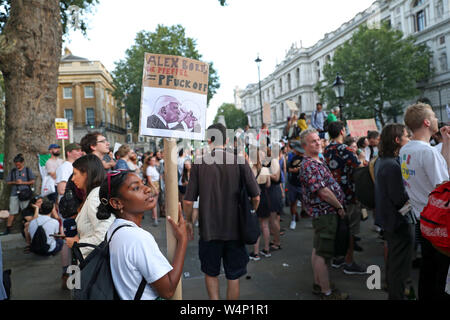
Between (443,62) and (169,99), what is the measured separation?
139 ft

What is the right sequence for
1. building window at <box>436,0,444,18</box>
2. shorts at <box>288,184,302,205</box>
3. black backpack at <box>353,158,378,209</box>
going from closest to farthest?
black backpack at <box>353,158,378,209</box> → shorts at <box>288,184,302,205</box> → building window at <box>436,0,444,18</box>

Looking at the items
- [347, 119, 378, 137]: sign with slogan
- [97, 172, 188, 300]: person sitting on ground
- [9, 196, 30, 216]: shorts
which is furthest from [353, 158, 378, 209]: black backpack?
[9, 196, 30, 216]: shorts

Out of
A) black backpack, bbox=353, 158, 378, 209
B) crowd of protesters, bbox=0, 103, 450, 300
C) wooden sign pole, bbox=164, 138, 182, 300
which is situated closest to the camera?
crowd of protesters, bbox=0, 103, 450, 300

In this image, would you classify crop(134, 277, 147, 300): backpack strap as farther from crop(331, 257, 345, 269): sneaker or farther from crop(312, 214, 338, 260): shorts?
crop(331, 257, 345, 269): sneaker

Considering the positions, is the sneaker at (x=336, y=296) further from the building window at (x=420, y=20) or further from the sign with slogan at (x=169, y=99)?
the building window at (x=420, y=20)

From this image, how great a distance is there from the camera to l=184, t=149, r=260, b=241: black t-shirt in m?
3.38

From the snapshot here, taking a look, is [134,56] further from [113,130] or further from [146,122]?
[146,122]

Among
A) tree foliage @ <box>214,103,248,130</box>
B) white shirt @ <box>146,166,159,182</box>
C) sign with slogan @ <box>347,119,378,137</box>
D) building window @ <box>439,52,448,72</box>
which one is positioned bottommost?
white shirt @ <box>146,166,159,182</box>

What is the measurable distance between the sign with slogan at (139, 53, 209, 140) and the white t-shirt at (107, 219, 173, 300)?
0.91m

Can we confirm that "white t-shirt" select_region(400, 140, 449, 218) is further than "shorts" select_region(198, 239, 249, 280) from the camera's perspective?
No

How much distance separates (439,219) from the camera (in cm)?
166

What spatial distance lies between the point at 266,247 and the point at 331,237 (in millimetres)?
1960

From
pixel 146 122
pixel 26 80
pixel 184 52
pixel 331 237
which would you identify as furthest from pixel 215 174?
pixel 184 52

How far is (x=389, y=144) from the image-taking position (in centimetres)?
355
